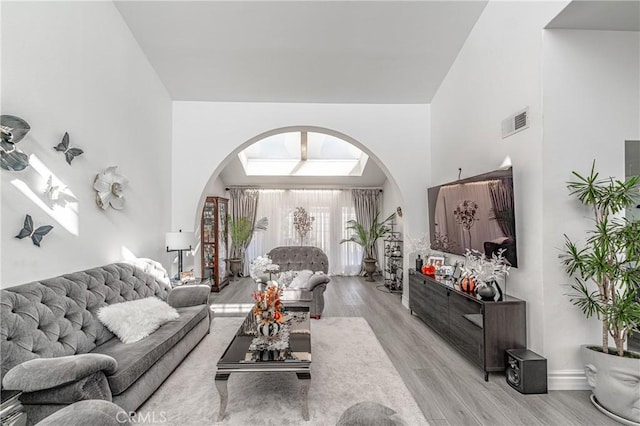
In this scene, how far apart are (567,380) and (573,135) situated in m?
2.09

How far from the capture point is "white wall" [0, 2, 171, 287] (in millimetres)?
2166

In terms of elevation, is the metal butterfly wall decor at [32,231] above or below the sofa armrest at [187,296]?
above

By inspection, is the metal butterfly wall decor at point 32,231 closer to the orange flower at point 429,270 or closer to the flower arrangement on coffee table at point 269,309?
the flower arrangement on coffee table at point 269,309

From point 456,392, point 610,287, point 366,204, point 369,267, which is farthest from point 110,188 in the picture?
point 366,204

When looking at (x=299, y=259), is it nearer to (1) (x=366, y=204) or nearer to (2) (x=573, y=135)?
(1) (x=366, y=204)

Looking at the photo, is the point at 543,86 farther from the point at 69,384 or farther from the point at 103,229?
the point at 103,229

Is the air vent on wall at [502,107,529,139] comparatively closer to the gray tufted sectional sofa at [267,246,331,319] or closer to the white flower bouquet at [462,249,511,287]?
the white flower bouquet at [462,249,511,287]

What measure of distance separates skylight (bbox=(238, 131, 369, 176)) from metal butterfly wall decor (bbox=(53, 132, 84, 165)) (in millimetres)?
4922

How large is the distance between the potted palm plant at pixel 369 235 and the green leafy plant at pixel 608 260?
4859 millimetres

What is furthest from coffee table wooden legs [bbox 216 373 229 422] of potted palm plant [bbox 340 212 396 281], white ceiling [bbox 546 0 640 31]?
potted palm plant [bbox 340 212 396 281]

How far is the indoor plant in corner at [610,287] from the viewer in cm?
214

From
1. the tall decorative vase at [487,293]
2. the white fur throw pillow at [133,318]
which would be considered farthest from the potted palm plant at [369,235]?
the white fur throw pillow at [133,318]

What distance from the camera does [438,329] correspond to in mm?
3686

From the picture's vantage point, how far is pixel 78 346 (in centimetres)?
Result: 224
